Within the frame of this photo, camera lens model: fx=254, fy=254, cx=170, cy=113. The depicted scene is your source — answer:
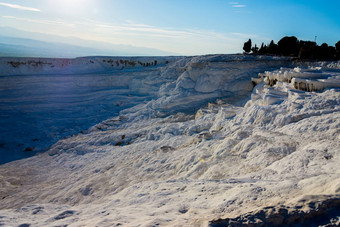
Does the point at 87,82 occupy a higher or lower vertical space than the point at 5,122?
higher

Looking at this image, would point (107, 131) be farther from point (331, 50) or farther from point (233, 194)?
point (331, 50)

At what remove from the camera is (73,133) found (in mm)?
16922

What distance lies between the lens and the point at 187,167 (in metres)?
8.28

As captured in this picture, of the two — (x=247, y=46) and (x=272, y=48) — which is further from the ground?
(x=247, y=46)

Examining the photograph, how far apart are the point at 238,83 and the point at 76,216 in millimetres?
15914

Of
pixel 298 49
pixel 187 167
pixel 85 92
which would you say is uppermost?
pixel 298 49

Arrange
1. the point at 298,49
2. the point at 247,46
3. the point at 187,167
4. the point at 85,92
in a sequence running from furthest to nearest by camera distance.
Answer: the point at 247,46 → the point at 298,49 → the point at 85,92 → the point at 187,167

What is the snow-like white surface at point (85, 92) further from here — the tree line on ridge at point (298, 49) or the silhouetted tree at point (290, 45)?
the silhouetted tree at point (290, 45)

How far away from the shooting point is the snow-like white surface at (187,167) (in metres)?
4.32

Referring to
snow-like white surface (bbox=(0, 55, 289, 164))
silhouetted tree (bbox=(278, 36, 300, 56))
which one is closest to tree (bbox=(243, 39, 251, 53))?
silhouetted tree (bbox=(278, 36, 300, 56))

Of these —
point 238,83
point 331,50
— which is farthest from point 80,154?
point 331,50

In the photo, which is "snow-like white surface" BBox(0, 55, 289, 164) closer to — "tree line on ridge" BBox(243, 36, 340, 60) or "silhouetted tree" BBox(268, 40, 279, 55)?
"tree line on ridge" BBox(243, 36, 340, 60)

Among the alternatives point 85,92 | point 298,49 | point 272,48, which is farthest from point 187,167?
point 272,48

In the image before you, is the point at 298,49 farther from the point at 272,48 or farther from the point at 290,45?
the point at 272,48
